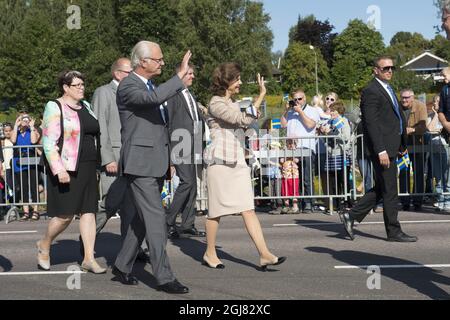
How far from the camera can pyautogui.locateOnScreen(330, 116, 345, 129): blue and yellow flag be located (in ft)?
45.2

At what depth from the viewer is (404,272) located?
7.50 m

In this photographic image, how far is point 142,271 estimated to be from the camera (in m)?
7.98

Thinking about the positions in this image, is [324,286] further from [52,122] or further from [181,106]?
[181,106]

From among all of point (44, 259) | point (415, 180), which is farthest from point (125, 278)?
point (415, 180)

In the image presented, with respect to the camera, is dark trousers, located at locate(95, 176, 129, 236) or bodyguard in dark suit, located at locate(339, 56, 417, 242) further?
bodyguard in dark suit, located at locate(339, 56, 417, 242)

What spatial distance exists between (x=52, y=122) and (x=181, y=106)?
108 inches

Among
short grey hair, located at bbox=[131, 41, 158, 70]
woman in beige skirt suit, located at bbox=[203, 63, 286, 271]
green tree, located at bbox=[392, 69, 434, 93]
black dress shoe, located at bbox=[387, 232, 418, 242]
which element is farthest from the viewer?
green tree, located at bbox=[392, 69, 434, 93]

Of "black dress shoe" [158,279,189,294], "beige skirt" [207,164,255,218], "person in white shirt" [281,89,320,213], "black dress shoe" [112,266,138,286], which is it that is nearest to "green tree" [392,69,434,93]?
"person in white shirt" [281,89,320,213]

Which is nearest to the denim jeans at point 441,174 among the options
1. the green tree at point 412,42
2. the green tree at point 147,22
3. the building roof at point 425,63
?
the green tree at point 147,22

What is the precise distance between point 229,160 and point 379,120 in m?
2.70

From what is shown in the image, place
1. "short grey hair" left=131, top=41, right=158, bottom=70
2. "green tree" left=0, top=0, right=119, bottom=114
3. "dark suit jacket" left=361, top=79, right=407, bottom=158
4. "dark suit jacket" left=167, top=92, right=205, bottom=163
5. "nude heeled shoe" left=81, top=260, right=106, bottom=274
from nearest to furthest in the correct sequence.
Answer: "short grey hair" left=131, top=41, right=158, bottom=70 < "nude heeled shoe" left=81, top=260, right=106, bottom=274 < "dark suit jacket" left=361, top=79, right=407, bottom=158 < "dark suit jacket" left=167, top=92, right=205, bottom=163 < "green tree" left=0, top=0, right=119, bottom=114

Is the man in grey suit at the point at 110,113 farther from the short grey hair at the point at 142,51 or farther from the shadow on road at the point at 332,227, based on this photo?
the shadow on road at the point at 332,227

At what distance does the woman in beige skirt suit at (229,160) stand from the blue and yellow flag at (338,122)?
19.9 ft

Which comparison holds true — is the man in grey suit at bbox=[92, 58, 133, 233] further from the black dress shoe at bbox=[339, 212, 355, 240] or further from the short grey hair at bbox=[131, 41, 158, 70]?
the black dress shoe at bbox=[339, 212, 355, 240]
